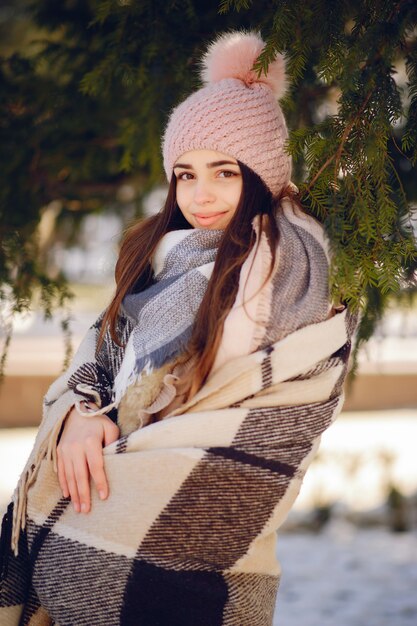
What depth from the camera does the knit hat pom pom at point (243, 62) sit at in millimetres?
2010

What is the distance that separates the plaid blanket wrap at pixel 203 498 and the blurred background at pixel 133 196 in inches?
20.8

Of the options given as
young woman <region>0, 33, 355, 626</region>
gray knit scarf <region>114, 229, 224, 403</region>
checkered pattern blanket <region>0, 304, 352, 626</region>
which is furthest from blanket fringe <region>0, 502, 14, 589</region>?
gray knit scarf <region>114, 229, 224, 403</region>

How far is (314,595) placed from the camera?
3.61m

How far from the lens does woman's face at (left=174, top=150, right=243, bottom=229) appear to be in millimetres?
1902

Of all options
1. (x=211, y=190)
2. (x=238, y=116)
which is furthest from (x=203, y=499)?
(x=238, y=116)

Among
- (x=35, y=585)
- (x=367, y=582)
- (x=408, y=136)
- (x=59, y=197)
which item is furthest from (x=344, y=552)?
A: (x=408, y=136)

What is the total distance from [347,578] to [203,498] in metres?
2.48

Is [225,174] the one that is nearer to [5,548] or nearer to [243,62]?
[243,62]

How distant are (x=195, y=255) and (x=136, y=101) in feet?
4.24

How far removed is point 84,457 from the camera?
1.70 m

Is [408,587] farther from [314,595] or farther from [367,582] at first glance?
[314,595]

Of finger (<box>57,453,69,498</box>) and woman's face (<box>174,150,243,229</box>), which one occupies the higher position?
woman's face (<box>174,150,243,229</box>)

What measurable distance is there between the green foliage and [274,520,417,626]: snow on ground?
1569 millimetres

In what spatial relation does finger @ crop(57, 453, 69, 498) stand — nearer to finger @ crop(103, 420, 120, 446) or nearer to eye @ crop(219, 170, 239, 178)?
finger @ crop(103, 420, 120, 446)
